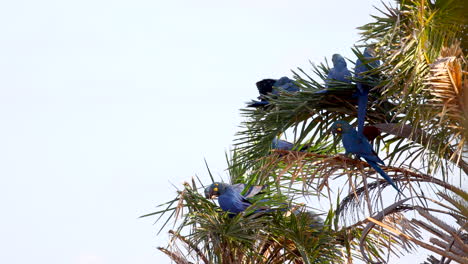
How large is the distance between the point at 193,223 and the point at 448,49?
4.57 metres

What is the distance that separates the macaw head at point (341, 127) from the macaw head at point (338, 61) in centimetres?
65

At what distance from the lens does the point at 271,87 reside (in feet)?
31.9

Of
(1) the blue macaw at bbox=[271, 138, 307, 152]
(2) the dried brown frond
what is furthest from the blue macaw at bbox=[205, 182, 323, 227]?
(2) the dried brown frond

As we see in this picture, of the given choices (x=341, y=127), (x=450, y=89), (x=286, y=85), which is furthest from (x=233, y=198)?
(x=450, y=89)

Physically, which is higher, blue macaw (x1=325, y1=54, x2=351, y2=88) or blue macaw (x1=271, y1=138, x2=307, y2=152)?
blue macaw (x1=325, y1=54, x2=351, y2=88)

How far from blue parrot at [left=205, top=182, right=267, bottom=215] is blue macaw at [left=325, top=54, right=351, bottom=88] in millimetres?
2174

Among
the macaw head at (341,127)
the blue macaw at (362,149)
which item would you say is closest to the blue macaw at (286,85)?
the macaw head at (341,127)

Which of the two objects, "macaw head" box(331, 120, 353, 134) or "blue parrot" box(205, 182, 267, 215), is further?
"blue parrot" box(205, 182, 267, 215)

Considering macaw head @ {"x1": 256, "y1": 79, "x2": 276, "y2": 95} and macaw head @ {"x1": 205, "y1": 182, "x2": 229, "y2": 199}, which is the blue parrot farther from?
macaw head @ {"x1": 256, "y1": 79, "x2": 276, "y2": 95}

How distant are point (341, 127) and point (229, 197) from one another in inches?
84.4

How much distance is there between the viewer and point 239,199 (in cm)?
1009

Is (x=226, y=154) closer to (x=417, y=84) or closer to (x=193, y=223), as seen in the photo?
(x=193, y=223)

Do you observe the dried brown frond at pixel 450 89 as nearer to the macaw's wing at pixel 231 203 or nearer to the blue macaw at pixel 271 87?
the blue macaw at pixel 271 87

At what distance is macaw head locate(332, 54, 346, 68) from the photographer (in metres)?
8.55
